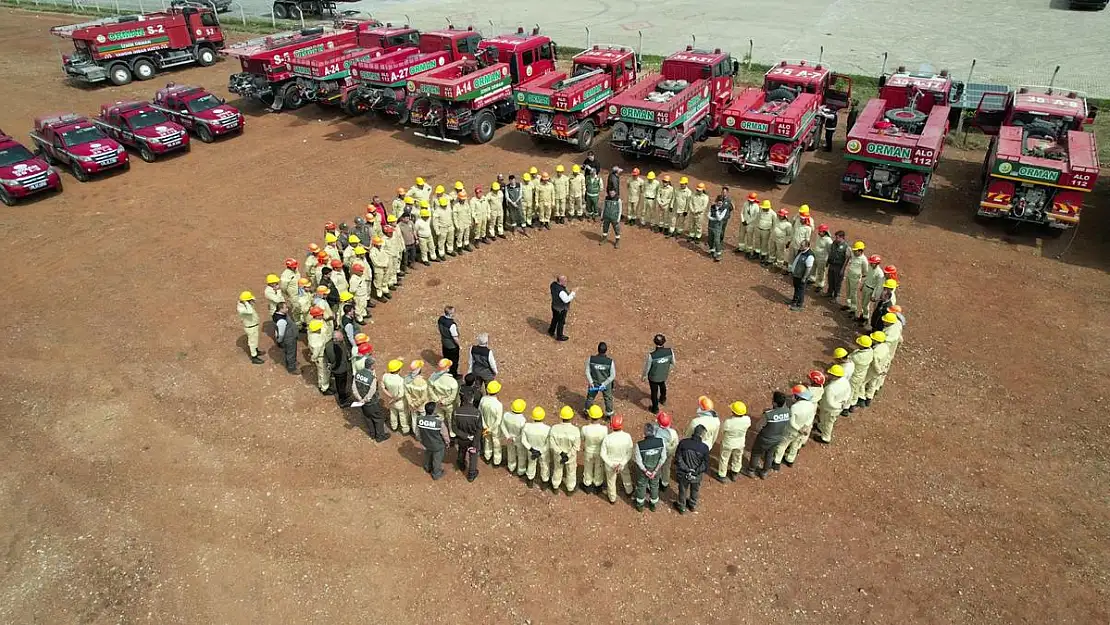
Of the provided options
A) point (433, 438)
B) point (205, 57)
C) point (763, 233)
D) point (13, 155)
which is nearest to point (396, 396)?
point (433, 438)

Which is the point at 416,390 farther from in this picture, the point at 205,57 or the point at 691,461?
the point at 205,57

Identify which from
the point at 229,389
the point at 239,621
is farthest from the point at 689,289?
the point at 239,621

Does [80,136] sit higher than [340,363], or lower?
higher

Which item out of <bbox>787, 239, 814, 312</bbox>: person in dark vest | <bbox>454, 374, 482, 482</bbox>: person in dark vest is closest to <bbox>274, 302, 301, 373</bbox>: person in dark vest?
<bbox>454, 374, 482, 482</bbox>: person in dark vest

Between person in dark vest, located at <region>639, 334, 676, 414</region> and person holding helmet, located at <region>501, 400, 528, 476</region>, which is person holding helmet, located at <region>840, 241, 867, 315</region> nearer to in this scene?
person in dark vest, located at <region>639, 334, 676, 414</region>

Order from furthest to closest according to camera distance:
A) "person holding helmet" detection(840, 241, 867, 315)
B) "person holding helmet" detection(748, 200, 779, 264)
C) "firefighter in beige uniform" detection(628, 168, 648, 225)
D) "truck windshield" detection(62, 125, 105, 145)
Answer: "truck windshield" detection(62, 125, 105, 145), "firefighter in beige uniform" detection(628, 168, 648, 225), "person holding helmet" detection(748, 200, 779, 264), "person holding helmet" detection(840, 241, 867, 315)

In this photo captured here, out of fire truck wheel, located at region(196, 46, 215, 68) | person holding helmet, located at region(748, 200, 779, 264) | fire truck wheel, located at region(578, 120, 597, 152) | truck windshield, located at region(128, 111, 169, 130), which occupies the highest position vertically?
fire truck wheel, located at region(196, 46, 215, 68)

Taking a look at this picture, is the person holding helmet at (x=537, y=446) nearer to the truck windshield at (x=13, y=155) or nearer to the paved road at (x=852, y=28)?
the truck windshield at (x=13, y=155)

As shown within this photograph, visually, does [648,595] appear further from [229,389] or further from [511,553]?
[229,389]
